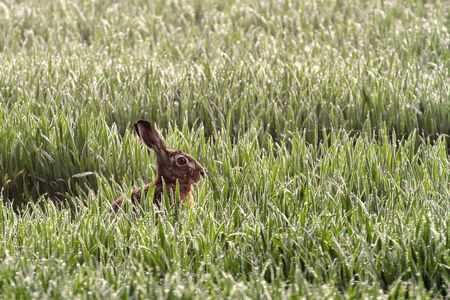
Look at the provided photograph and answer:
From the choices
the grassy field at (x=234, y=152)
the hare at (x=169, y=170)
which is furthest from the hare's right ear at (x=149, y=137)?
the grassy field at (x=234, y=152)

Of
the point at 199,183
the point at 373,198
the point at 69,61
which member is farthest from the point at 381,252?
the point at 69,61

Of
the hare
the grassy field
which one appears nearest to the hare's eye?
the hare

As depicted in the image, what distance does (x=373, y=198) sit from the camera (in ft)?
13.3

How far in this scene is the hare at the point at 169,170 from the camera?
3.99 meters

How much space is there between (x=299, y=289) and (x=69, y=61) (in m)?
3.64

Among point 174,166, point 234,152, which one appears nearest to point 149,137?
point 174,166

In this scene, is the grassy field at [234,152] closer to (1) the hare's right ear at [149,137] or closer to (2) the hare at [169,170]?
(2) the hare at [169,170]

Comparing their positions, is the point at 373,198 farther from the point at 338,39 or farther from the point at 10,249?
the point at 338,39

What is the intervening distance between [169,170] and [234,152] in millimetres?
576

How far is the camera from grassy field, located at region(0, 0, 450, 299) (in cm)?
339

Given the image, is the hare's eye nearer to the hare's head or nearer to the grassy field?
the hare's head

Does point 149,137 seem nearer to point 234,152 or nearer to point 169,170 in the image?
point 169,170

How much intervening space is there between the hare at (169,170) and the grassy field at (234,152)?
87mm

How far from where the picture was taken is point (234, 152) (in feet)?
14.9
